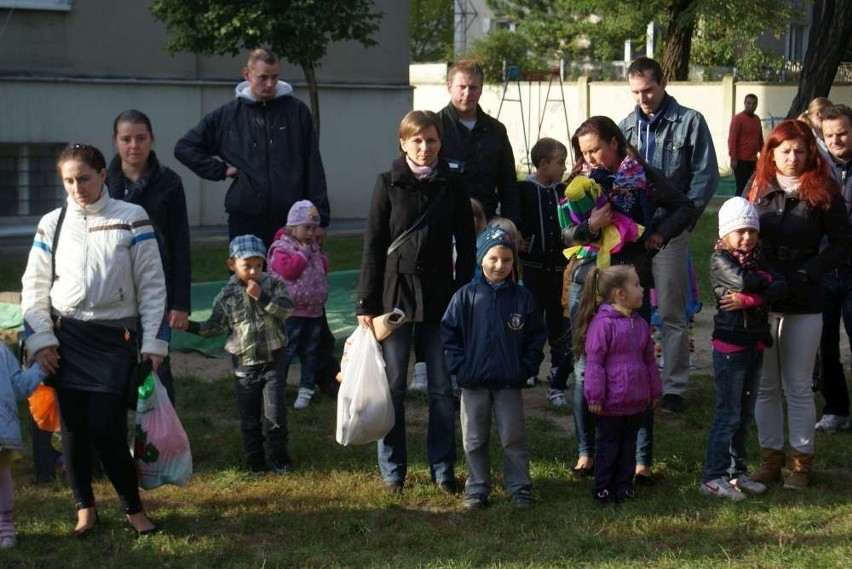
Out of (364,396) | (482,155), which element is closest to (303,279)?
(482,155)

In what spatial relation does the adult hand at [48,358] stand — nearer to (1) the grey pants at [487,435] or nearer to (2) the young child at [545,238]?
(1) the grey pants at [487,435]

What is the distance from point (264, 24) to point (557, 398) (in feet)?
30.8

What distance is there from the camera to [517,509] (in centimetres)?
594

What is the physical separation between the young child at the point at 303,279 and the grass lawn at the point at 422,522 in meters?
1.10

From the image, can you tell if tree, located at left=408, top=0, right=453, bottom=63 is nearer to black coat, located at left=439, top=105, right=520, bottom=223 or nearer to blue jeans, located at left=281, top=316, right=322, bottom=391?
blue jeans, located at left=281, top=316, right=322, bottom=391

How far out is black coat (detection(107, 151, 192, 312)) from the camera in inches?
251

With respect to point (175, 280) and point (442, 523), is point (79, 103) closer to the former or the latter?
point (175, 280)

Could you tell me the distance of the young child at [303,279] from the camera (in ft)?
25.7

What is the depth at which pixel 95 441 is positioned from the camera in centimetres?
556

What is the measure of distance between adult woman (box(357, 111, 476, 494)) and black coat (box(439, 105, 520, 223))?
0.94m

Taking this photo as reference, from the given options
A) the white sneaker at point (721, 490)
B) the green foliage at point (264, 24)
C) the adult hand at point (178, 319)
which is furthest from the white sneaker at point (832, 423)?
the green foliage at point (264, 24)

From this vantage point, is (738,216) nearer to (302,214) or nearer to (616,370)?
(616,370)

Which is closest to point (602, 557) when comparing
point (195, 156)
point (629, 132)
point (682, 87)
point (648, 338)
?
point (648, 338)

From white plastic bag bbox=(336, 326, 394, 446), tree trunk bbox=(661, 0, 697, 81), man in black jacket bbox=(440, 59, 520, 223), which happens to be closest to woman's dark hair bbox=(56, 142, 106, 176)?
white plastic bag bbox=(336, 326, 394, 446)
